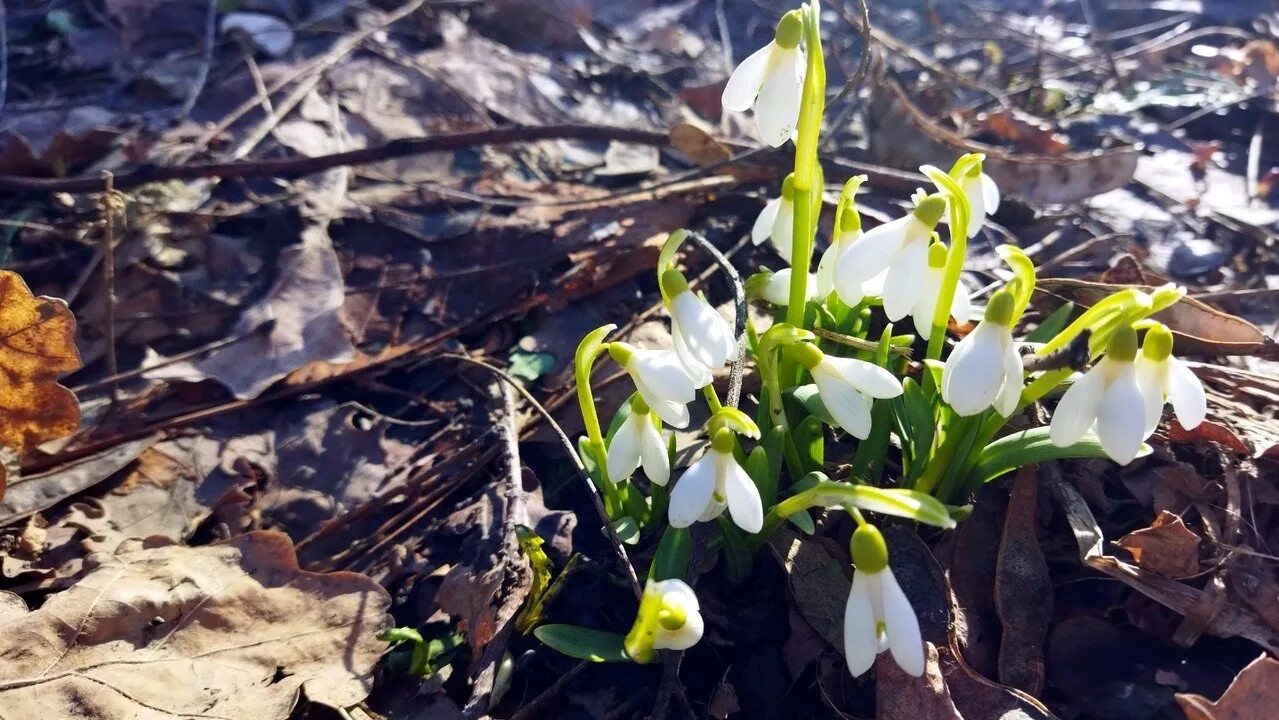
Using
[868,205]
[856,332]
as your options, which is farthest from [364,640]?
[868,205]

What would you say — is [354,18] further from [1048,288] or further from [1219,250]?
[1219,250]

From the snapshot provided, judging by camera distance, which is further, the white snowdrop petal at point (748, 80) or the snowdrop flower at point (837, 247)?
the snowdrop flower at point (837, 247)

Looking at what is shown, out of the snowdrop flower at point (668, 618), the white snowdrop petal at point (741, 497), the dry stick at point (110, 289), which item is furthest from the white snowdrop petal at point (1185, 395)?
the dry stick at point (110, 289)

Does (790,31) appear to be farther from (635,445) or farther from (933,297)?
(635,445)

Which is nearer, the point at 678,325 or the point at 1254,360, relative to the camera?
the point at 678,325

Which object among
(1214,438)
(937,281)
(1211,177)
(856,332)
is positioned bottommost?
(1211,177)

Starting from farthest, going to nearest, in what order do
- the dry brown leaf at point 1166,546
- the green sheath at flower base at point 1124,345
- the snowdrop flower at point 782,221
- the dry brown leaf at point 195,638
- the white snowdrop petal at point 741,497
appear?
the snowdrop flower at point 782,221
the dry brown leaf at point 1166,546
the dry brown leaf at point 195,638
the white snowdrop petal at point 741,497
the green sheath at flower base at point 1124,345

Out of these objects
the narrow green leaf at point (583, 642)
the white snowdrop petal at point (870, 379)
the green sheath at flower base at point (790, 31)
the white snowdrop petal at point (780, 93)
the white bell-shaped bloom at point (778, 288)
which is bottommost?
the narrow green leaf at point (583, 642)

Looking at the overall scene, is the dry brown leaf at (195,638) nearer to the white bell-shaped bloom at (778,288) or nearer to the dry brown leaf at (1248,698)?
the white bell-shaped bloom at (778,288)
